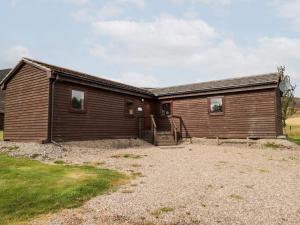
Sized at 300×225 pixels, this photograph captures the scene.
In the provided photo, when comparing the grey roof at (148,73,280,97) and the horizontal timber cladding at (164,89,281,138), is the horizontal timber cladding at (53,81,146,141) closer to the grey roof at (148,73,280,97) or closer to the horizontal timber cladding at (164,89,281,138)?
the grey roof at (148,73,280,97)

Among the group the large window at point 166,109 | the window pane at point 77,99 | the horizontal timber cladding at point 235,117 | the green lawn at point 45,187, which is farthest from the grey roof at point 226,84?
the green lawn at point 45,187

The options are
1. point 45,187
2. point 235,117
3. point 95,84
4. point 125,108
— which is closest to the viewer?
point 45,187

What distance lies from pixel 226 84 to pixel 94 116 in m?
10.1

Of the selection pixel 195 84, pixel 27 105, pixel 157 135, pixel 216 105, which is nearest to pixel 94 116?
pixel 27 105

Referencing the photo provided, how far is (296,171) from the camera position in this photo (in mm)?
12938

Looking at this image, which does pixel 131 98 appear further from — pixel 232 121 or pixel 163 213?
pixel 163 213

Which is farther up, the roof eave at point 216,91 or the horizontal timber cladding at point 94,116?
the roof eave at point 216,91

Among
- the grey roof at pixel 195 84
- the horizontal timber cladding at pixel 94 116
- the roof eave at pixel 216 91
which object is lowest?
the horizontal timber cladding at pixel 94 116

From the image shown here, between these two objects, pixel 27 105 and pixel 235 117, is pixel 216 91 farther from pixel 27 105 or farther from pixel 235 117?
pixel 27 105

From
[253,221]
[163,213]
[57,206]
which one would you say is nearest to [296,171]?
[253,221]

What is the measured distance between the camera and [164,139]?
23469mm

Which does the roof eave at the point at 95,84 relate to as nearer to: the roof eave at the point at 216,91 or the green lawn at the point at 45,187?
the roof eave at the point at 216,91

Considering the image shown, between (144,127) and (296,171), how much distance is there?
1385cm

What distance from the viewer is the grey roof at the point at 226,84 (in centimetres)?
2135
